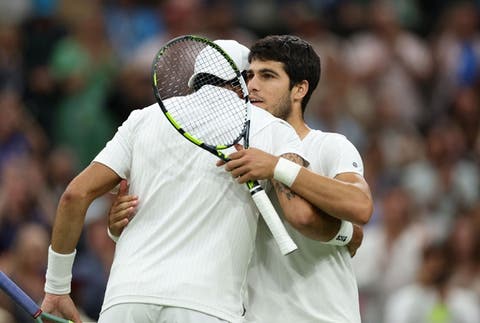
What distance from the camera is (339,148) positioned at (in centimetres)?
586

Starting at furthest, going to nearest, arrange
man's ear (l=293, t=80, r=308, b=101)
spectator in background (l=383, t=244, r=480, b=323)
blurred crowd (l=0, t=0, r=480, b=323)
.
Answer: blurred crowd (l=0, t=0, r=480, b=323) < spectator in background (l=383, t=244, r=480, b=323) < man's ear (l=293, t=80, r=308, b=101)

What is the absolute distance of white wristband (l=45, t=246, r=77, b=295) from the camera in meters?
5.75

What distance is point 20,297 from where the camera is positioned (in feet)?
18.4

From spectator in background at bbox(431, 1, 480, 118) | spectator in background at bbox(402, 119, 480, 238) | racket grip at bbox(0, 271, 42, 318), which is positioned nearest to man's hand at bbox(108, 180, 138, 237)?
racket grip at bbox(0, 271, 42, 318)

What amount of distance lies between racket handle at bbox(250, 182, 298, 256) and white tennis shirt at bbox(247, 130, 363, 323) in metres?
0.43

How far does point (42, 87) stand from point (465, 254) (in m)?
4.57

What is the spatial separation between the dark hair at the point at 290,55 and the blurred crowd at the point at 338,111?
356cm

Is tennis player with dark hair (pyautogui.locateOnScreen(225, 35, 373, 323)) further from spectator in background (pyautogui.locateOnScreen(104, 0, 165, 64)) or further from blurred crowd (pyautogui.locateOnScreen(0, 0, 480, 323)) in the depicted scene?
spectator in background (pyautogui.locateOnScreen(104, 0, 165, 64))

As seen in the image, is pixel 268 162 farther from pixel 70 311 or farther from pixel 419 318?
pixel 419 318

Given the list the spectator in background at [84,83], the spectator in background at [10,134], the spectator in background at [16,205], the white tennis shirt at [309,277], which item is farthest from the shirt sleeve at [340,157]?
the spectator in background at [84,83]

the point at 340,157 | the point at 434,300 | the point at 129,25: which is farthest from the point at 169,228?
the point at 129,25

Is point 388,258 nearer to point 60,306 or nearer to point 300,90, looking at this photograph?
point 300,90

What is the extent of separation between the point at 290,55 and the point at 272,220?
1073 mm

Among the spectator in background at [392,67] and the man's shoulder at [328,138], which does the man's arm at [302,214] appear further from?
the spectator in background at [392,67]
